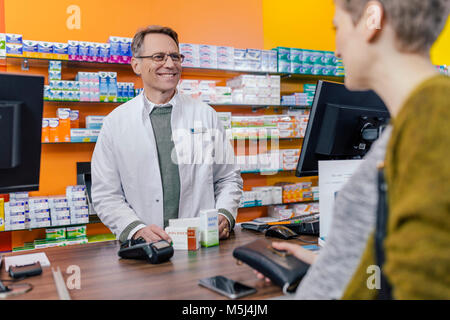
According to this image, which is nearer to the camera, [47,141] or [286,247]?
[286,247]

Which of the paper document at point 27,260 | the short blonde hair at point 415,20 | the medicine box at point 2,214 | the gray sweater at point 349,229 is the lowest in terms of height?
the medicine box at point 2,214

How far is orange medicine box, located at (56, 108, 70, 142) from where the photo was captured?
145 inches

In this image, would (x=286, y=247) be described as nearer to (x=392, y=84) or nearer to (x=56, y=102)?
(x=392, y=84)

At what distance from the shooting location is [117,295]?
3.80 ft

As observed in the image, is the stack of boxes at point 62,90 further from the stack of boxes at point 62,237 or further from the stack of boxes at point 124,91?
the stack of boxes at point 62,237

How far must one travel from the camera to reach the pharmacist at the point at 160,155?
7.63 ft

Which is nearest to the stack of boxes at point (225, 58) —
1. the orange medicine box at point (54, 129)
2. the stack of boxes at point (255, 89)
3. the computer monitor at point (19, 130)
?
the stack of boxes at point (255, 89)

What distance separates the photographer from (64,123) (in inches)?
146

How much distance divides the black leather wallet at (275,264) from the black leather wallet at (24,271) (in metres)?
0.68

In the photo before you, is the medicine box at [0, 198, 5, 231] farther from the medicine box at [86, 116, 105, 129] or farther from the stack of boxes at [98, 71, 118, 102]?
the stack of boxes at [98, 71, 118, 102]

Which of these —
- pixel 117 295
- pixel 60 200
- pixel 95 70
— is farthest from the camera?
pixel 95 70
